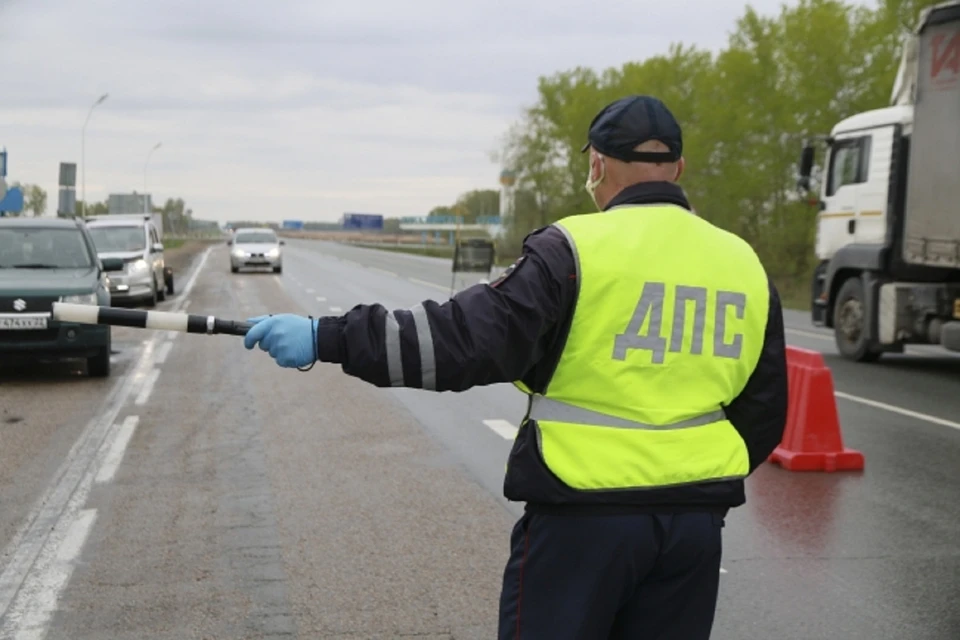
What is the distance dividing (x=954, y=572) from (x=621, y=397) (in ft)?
14.1

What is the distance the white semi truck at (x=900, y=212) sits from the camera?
14.1 m

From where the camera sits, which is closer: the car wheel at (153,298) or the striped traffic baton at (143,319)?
the striped traffic baton at (143,319)

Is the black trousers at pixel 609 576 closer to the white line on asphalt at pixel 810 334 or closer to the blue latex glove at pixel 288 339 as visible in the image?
the blue latex glove at pixel 288 339

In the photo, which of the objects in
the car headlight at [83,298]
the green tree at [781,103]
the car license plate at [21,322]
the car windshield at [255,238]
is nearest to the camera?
the car license plate at [21,322]

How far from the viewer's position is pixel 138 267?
26.3 m

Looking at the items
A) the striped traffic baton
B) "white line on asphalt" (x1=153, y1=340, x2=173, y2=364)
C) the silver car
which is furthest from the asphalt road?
the silver car

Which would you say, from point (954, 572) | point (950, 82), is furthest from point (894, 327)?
point (954, 572)

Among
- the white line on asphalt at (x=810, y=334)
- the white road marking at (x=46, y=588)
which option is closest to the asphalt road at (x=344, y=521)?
the white road marking at (x=46, y=588)

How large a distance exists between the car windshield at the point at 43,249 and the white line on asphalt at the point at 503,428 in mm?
5841

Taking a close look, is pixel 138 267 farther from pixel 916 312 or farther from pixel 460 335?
pixel 460 335

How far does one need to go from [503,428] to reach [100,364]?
17.1 feet

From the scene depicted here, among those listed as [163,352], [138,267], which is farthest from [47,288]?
[138,267]

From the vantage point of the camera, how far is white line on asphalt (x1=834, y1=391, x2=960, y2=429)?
11.6 metres

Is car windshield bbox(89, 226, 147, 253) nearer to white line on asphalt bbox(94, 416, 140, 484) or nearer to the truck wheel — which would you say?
the truck wheel
